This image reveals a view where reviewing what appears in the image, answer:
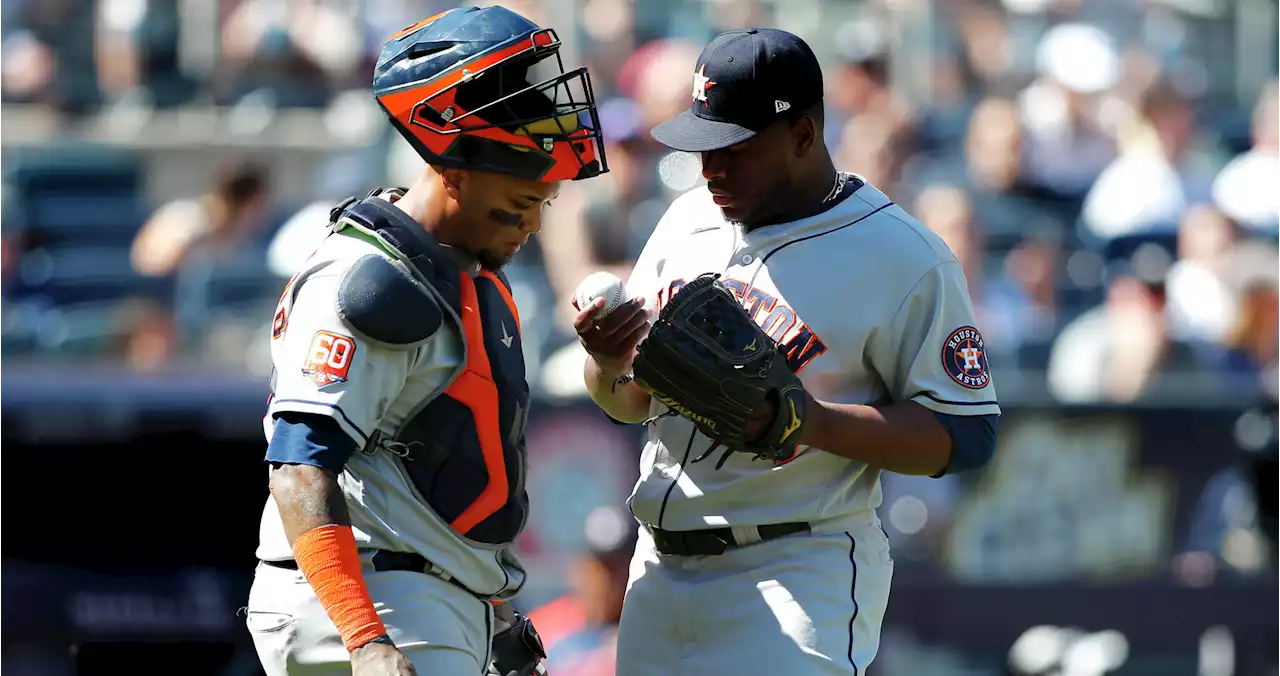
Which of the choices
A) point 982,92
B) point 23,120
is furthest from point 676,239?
point 23,120

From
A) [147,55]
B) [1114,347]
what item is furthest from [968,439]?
[147,55]

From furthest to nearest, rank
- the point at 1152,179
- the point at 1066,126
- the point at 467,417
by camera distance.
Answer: the point at 1066,126
the point at 1152,179
the point at 467,417

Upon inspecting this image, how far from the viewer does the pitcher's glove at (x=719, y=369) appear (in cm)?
Answer: 316

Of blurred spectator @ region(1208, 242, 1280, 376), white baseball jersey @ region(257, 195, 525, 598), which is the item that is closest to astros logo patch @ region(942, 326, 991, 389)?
white baseball jersey @ region(257, 195, 525, 598)

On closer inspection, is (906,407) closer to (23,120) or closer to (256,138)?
(256,138)

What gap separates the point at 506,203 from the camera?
3.29 meters

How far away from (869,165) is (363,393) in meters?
5.30

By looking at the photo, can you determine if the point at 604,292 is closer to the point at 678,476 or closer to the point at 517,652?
the point at 678,476

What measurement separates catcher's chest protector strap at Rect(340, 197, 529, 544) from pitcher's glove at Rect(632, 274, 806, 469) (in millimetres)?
271

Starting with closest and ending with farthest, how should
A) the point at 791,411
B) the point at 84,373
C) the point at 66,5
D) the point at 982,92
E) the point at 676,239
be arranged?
the point at 791,411 < the point at 676,239 < the point at 84,373 < the point at 982,92 < the point at 66,5

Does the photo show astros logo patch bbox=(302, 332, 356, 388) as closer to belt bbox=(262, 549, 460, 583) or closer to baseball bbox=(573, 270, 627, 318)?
belt bbox=(262, 549, 460, 583)

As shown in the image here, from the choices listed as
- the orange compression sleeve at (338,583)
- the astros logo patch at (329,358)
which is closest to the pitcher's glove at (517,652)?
the orange compression sleeve at (338,583)

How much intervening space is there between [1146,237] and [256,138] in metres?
4.67

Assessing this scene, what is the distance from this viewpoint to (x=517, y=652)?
355 cm
